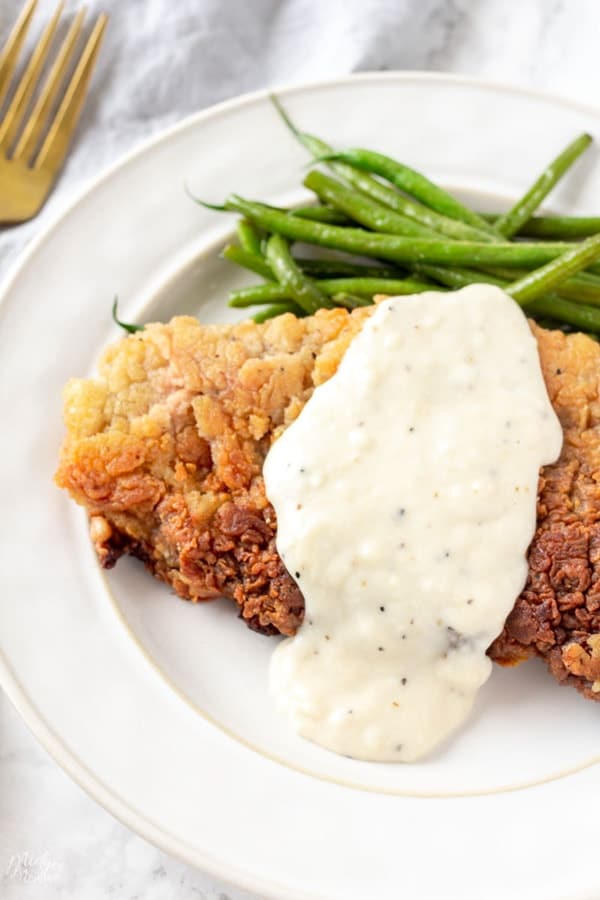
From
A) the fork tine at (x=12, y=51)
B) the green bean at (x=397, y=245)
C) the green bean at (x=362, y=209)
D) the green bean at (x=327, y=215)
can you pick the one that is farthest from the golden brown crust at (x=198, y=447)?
the fork tine at (x=12, y=51)

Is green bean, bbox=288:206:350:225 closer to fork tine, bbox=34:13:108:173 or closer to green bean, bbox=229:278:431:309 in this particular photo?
green bean, bbox=229:278:431:309

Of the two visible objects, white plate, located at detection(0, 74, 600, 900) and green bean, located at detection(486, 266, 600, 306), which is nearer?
white plate, located at detection(0, 74, 600, 900)

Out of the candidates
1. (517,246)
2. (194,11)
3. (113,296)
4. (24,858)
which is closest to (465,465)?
(517,246)

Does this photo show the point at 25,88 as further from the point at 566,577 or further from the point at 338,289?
the point at 566,577

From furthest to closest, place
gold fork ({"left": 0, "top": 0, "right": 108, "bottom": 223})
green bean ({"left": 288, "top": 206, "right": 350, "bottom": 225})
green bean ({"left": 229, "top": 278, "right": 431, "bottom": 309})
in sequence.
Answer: gold fork ({"left": 0, "top": 0, "right": 108, "bottom": 223})
green bean ({"left": 288, "top": 206, "right": 350, "bottom": 225})
green bean ({"left": 229, "top": 278, "right": 431, "bottom": 309})

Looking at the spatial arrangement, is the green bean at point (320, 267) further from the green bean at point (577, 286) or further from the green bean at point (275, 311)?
the green bean at point (577, 286)

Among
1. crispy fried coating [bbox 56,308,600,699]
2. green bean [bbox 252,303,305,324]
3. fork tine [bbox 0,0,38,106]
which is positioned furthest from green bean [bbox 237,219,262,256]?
fork tine [bbox 0,0,38,106]
